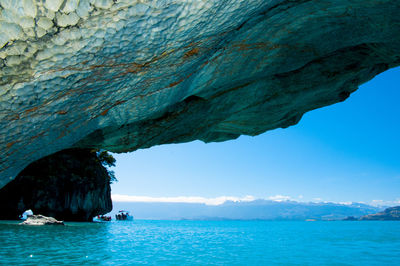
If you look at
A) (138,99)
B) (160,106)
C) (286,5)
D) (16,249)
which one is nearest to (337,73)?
(286,5)

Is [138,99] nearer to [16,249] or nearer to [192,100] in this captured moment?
[192,100]

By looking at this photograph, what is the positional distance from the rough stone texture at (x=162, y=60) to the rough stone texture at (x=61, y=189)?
105 ft

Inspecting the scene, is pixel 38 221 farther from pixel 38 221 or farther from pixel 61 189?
pixel 61 189

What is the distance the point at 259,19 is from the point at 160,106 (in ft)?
9.24

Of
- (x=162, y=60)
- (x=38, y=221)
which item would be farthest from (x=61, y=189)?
(x=162, y=60)

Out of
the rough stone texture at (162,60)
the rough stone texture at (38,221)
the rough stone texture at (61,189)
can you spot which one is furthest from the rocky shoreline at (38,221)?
the rough stone texture at (162,60)

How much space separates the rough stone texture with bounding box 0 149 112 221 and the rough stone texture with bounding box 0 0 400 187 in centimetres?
3209

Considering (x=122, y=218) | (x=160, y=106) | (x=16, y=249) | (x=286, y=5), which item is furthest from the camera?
(x=122, y=218)

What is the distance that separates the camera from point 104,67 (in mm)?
3816

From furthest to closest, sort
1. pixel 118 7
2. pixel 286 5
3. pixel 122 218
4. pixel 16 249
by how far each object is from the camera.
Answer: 1. pixel 122 218
2. pixel 16 249
3. pixel 286 5
4. pixel 118 7

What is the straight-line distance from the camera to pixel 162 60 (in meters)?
4.25

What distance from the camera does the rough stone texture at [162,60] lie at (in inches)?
121

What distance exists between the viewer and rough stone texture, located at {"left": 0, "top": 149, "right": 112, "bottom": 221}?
33.0 m

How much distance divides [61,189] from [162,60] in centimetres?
3783
